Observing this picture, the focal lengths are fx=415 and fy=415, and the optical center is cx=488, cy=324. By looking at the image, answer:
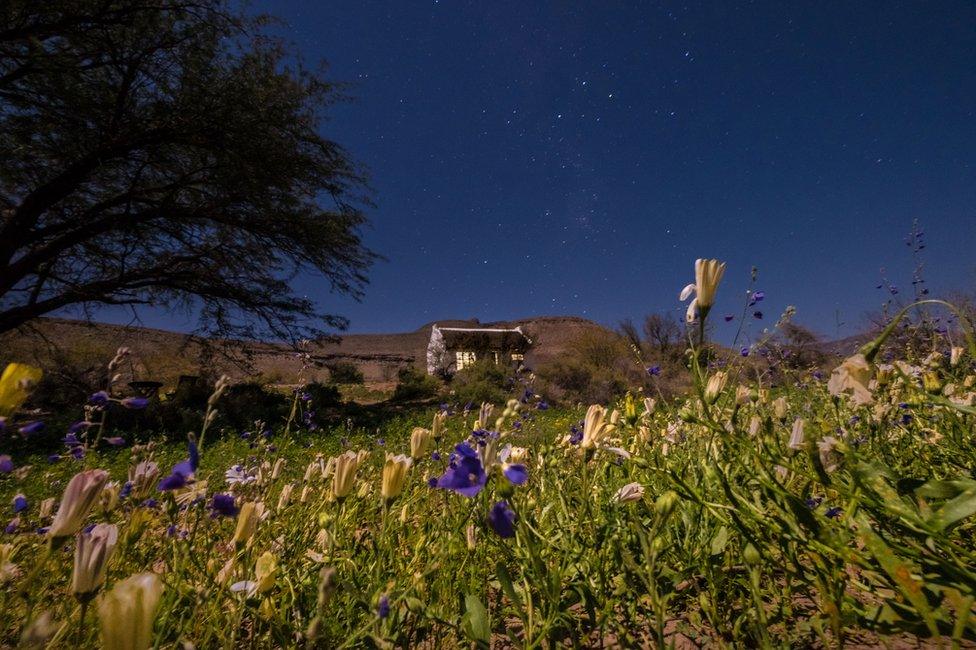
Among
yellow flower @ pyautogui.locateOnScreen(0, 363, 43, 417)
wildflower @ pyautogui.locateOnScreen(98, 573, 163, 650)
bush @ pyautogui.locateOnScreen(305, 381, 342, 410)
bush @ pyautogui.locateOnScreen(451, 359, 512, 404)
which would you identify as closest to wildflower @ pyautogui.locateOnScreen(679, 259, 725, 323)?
wildflower @ pyautogui.locateOnScreen(98, 573, 163, 650)

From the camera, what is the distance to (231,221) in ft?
28.2

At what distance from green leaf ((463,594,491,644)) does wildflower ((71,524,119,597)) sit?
66 cm

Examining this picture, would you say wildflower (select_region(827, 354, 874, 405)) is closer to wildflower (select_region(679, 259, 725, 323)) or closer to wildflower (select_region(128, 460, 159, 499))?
wildflower (select_region(679, 259, 725, 323))

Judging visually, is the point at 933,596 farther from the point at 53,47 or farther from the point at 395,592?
the point at 53,47

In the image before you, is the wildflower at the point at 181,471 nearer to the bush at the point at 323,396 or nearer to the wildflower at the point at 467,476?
the wildflower at the point at 467,476

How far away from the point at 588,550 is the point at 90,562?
45.4 inches

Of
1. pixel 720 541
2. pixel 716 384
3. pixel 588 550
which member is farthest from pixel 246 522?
pixel 716 384

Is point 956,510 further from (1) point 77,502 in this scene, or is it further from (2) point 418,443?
(1) point 77,502

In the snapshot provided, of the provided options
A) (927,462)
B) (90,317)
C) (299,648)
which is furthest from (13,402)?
(90,317)

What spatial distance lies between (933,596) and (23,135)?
10.4 metres

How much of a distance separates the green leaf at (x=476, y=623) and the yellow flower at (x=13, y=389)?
0.94 meters

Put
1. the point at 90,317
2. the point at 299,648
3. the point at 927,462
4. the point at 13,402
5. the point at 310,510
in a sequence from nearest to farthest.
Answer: the point at 13,402 < the point at 299,648 < the point at 927,462 < the point at 310,510 < the point at 90,317

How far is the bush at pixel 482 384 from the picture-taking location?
32.4ft


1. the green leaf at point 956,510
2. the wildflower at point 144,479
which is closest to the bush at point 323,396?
the wildflower at point 144,479
